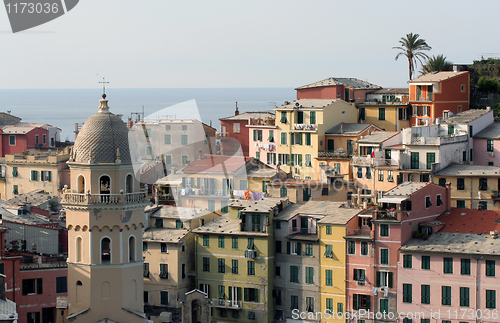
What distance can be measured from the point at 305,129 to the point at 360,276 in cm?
1985

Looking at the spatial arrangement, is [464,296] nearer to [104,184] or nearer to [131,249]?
[131,249]

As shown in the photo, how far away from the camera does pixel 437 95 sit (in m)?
80.6

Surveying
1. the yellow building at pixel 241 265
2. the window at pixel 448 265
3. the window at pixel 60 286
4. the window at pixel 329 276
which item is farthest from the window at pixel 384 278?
the window at pixel 60 286

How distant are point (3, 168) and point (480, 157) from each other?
39.9 metres

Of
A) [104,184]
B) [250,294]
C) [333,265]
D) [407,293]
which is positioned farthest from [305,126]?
[104,184]

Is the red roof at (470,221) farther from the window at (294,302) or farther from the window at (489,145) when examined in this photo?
the window at (489,145)

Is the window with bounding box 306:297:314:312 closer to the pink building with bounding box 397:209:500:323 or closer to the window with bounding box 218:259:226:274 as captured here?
the window with bounding box 218:259:226:274

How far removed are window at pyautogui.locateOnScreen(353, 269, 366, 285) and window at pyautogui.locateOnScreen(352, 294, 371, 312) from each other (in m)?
0.83

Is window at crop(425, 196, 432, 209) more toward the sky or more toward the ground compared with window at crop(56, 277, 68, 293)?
more toward the sky

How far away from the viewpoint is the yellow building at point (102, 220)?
1718 inches

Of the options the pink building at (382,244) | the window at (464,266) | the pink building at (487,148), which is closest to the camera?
the window at (464,266)

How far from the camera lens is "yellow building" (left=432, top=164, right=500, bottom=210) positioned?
67.6 metres

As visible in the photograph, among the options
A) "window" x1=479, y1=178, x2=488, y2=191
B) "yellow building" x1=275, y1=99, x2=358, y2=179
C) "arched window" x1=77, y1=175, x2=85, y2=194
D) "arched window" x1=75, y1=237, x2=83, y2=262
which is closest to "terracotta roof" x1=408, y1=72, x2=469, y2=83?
"yellow building" x1=275, y1=99, x2=358, y2=179

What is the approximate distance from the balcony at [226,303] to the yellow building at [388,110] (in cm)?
2330
